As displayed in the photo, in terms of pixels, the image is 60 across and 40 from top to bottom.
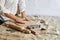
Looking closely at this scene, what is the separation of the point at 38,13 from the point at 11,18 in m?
0.70

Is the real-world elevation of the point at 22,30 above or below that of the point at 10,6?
below

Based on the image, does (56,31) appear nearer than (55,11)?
Yes

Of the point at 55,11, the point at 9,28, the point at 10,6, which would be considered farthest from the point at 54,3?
the point at 9,28

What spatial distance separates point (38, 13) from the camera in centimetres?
230

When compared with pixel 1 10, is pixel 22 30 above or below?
below

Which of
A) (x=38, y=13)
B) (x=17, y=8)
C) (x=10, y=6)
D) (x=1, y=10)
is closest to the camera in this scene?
(x=1, y=10)

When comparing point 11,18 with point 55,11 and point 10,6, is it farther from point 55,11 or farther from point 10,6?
point 55,11

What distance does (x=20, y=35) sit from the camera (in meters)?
1.27

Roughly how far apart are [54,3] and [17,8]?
0.63 metres

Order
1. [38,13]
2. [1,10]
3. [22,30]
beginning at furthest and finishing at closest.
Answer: [38,13]
[1,10]
[22,30]

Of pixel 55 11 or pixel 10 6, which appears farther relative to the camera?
pixel 55 11

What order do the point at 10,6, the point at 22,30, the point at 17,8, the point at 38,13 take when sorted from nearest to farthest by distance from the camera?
the point at 22,30 → the point at 10,6 → the point at 17,8 → the point at 38,13

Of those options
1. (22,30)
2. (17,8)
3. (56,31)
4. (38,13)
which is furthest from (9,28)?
(38,13)

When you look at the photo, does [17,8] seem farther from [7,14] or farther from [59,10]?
[59,10]
